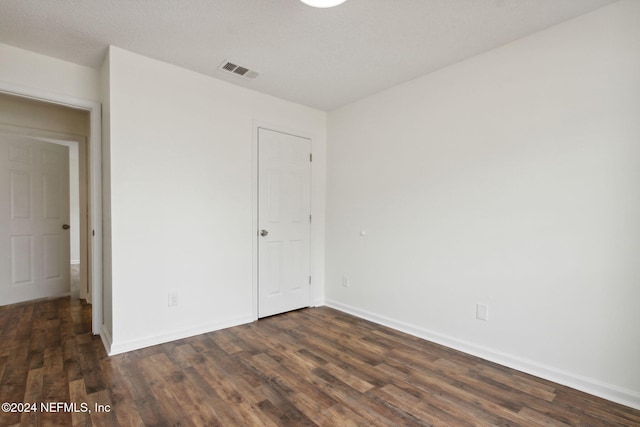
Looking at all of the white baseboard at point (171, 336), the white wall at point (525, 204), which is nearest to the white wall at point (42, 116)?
the white baseboard at point (171, 336)

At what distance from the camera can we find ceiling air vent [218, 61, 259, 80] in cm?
277

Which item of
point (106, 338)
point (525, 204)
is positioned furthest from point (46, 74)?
point (525, 204)

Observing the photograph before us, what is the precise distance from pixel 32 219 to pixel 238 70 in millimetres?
3357

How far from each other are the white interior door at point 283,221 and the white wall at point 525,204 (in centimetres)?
85

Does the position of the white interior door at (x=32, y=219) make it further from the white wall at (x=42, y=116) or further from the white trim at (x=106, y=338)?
the white trim at (x=106, y=338)

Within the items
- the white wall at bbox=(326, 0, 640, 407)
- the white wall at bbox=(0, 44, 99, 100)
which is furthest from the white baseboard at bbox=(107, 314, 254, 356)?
the white wall at bbox=(0, 44, 99, 100)

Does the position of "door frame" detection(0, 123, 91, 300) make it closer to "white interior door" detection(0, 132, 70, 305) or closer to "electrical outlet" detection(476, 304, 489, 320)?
"white interior door" detection(0, 132, 70, 305)

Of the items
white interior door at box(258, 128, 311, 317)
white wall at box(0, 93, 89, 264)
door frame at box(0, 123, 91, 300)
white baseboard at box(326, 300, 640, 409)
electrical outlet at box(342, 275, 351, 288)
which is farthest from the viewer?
electrical outlet at box(342, 275, 351, 288)

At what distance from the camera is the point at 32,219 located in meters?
3.99

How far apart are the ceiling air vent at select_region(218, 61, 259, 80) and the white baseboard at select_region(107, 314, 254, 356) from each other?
235 cm

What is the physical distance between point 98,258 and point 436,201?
3061mm

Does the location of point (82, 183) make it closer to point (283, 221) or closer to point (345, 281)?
point (283, 221)

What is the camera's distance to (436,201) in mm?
2854

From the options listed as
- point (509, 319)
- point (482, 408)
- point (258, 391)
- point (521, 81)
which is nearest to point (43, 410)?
point (258, 391)
